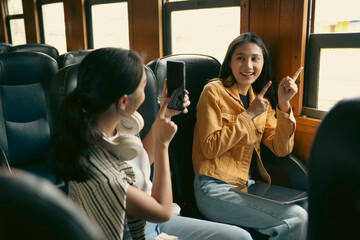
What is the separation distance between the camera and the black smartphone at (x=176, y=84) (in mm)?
1341

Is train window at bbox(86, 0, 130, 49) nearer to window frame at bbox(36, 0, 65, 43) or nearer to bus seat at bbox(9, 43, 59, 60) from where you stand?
bus seat at bbox(9, 43, 59, 60)

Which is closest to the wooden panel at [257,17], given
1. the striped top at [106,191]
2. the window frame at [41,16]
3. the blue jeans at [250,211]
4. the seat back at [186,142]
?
the seat back at [186,142]

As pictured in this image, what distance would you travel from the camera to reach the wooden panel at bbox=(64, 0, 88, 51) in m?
4.32

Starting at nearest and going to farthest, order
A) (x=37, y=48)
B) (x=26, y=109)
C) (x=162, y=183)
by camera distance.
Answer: (x=162, y=183), (x=26, y=109), (x=37, y=48)

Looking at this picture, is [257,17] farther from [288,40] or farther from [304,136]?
[304,136]

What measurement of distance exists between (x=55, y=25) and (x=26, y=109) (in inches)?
123

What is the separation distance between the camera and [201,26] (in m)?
2.91

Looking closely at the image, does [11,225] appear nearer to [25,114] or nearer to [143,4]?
[25,114]

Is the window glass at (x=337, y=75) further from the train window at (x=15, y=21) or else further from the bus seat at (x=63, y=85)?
the train window at (x=15, y=21)

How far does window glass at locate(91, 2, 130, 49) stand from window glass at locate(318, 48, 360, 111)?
223cm

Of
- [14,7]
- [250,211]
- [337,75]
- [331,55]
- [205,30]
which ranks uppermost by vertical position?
[14,7]

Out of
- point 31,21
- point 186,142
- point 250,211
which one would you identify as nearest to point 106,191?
point 250,211

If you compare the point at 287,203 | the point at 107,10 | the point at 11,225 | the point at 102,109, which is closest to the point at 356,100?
the point at 11,225

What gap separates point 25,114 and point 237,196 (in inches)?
61.8
